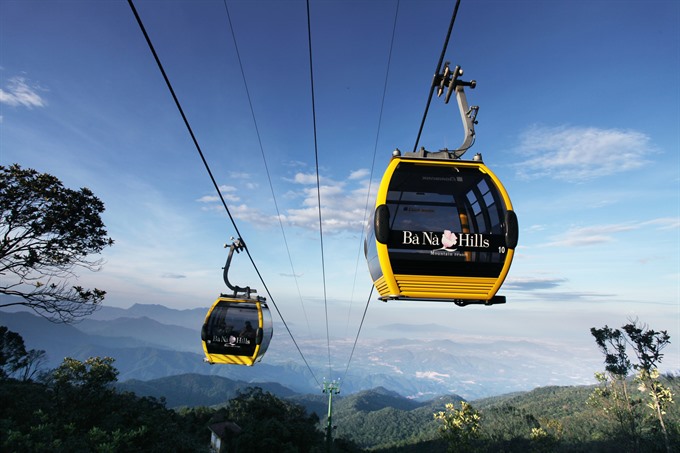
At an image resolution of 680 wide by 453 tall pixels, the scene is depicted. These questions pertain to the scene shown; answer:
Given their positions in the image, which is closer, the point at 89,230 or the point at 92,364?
the point at 89,230

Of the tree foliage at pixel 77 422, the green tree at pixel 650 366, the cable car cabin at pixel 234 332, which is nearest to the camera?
the tree foliage at pixel 77 422

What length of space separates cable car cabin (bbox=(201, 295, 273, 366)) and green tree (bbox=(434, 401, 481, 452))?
3229cm

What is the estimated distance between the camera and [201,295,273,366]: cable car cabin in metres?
10.6

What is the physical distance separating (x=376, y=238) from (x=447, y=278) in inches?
46.0

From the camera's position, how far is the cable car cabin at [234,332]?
10.6 metres

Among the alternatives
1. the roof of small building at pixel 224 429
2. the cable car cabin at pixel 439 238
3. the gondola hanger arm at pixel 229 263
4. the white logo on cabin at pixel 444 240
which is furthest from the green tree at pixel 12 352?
the white logo on cabin at pixel 444 240

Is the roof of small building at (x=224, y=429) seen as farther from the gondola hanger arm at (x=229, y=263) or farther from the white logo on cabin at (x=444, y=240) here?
the white logo on cabin at (x=444, y=240)

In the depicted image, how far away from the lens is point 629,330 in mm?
33562

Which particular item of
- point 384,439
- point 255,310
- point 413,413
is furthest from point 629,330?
point 413,413

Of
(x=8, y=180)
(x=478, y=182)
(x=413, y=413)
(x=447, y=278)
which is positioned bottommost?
(x=413, y=413)

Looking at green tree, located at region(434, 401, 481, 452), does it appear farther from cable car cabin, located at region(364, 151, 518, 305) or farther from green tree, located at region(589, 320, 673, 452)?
cable car cabin, located at region(364, 151, 518, 305)

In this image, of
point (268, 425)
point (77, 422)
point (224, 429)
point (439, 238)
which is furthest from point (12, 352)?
point (439, 238)

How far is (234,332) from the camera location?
1073 centimetres

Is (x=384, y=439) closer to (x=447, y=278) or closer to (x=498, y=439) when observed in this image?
(x=498, y=439)
